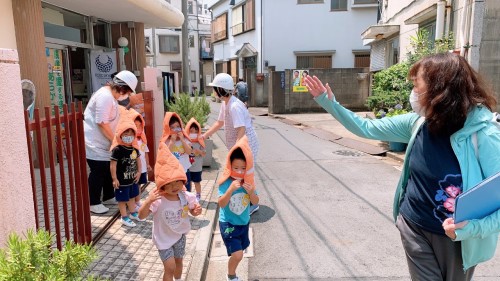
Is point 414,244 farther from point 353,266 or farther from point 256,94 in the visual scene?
point 256,94

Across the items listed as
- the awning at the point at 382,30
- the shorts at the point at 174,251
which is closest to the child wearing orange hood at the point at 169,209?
the shorts at the point at 174,251

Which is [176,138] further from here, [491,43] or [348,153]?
[491,43]

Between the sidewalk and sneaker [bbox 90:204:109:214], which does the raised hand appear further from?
sneaker [bbox 90:204:109:214]

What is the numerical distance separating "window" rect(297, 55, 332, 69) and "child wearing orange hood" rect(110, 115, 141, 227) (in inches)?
750

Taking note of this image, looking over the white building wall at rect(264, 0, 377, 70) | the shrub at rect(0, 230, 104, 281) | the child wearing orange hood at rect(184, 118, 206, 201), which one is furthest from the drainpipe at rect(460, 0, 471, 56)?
the white building wall at rect(264, 0, 377, 70)

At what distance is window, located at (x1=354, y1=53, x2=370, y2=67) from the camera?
72.8ft

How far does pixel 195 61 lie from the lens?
39.9 m

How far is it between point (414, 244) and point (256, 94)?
20072 millimetres

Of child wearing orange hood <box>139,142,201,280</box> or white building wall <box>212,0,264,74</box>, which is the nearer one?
child wearing orange hood <box>139,142,201,280</box>

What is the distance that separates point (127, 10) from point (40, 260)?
7.77m

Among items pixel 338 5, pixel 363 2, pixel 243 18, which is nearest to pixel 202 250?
pixel 338 5

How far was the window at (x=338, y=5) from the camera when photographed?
21.7 m

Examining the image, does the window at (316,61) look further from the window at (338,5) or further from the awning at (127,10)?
the awning at (127,10)

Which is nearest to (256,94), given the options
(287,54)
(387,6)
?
(287,54)
